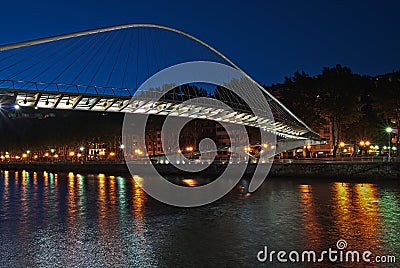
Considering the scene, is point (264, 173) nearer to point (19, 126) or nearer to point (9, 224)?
point (9, 224)

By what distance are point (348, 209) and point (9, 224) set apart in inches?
782

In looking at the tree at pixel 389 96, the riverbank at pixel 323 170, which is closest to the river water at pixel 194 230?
the riverbank at pixel 323 170

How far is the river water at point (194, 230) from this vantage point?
1516 cm

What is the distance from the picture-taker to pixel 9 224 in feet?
77.4

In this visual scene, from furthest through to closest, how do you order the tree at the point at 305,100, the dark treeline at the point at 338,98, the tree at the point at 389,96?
the tree at the point at 305,100 < the dark treeline at the point at 338,98 < the tree at the point at 389,96

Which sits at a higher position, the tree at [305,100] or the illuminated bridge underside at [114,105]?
the tree at [305,100]

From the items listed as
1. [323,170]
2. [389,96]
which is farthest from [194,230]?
[389,96]

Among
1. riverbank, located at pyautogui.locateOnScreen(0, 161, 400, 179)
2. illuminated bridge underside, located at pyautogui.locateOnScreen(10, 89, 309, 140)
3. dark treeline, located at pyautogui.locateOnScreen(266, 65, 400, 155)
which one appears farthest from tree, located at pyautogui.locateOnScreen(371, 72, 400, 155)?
illuminated bridge underside, located at pyautogui.locateOnScreen(10, 89, 309, 140)

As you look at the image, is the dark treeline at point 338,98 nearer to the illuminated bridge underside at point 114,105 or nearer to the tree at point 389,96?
the tree at point 389,96

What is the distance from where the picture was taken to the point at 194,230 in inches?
820

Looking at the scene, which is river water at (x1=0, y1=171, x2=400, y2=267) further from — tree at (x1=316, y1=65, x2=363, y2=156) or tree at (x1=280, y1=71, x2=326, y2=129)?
tree at (x1=280, y1=71, x2=326, y2=129)

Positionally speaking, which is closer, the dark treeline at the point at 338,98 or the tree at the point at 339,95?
the dark treeline at the point at 338,98

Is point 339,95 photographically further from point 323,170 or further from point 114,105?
point 114,105

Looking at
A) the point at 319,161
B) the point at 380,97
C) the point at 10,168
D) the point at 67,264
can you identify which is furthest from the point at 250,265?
the point at 10,168
